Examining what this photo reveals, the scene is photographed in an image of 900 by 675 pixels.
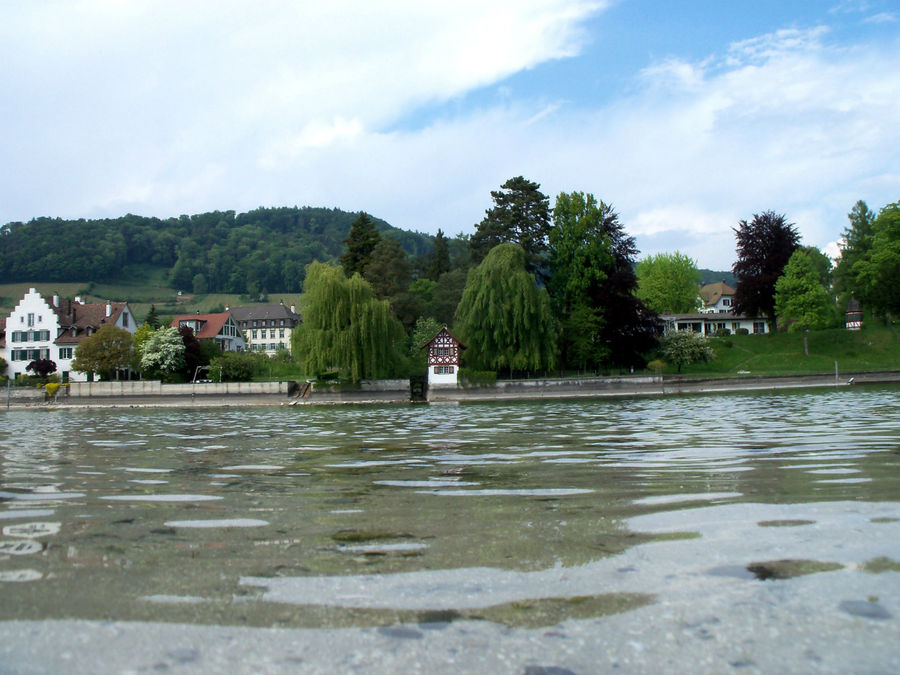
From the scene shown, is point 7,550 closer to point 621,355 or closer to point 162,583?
point 162,583

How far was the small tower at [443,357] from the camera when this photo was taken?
2096 inches

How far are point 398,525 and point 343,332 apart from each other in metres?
44.0

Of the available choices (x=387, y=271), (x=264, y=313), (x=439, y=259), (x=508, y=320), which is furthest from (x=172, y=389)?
(x=264, y=313)

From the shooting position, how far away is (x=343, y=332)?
48125 mm

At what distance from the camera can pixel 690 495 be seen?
5.68 metres

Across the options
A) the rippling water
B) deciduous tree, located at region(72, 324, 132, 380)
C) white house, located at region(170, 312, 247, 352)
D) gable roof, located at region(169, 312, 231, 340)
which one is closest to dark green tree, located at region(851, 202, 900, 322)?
the rippling water

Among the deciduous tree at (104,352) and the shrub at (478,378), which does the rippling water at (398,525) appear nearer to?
the shrub at (478,378)

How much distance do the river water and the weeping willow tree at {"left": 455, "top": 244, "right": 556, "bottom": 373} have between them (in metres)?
43.0

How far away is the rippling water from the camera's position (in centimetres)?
310

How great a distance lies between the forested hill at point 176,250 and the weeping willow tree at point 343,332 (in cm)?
10472

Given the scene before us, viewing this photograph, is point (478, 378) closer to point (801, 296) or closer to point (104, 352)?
point (801, 296)

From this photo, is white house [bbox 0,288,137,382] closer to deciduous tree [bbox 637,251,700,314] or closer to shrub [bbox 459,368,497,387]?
shrub [bbox 459,368,497,387]

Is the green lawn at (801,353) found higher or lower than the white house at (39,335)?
lower

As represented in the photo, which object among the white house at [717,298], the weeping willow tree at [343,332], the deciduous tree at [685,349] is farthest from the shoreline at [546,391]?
the white house at [717,298]
